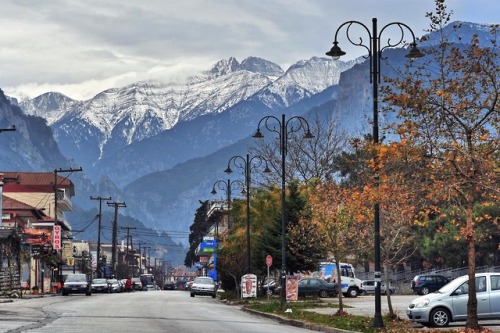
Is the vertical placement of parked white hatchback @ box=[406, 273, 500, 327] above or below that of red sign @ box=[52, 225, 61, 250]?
below

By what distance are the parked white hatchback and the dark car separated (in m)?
37.5

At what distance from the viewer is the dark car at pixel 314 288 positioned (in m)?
67.4

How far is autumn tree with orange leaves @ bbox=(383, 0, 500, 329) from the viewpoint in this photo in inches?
885

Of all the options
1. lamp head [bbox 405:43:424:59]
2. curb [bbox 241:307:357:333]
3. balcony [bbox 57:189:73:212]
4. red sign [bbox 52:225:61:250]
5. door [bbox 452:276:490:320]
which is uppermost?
balcony [bbox 57:189:73:212]

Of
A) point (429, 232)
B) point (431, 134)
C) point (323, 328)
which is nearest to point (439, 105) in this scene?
point (431, 134)

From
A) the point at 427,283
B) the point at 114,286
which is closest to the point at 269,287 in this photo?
the point at 427,283

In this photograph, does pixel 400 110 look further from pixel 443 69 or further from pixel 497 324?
pixel 497 324

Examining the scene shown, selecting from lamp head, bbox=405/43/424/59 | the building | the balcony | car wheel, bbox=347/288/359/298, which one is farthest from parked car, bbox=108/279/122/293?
lamp head, bbox=405/43/424/59

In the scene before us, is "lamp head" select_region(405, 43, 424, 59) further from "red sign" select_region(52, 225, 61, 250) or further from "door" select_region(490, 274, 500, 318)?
"red sign" select_region(52, 225, 61, 250)

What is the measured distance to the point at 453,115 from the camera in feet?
75.5

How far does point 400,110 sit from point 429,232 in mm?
58087

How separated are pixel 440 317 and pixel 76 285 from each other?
47.0 metres

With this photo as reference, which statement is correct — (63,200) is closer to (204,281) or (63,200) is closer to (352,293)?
(204,281)

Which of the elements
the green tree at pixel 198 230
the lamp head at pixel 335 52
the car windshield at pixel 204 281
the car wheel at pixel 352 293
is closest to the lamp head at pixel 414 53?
the lamp head at pixel 335 52
